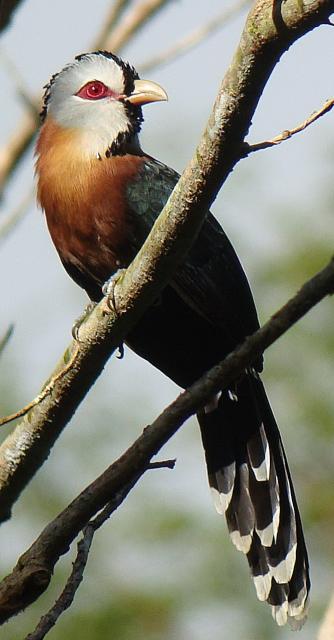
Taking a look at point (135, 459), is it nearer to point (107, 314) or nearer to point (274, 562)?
point (107, 314)

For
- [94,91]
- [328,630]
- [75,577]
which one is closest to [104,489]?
[75,577]

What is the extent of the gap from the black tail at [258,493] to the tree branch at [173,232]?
121cm

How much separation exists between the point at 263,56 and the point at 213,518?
4280mm

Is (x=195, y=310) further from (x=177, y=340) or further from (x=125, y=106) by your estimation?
(x=125, y=106)

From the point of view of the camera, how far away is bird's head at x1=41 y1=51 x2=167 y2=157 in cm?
518

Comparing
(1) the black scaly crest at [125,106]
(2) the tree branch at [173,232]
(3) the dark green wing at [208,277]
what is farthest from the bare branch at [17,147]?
(2) the tree branch at [173,232]

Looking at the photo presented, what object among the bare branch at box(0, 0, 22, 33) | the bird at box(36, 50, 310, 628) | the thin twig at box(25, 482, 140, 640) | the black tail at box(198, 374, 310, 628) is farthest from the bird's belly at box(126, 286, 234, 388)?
the bare branch at box(0, 0, 22, 33)

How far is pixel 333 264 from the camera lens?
2.82m

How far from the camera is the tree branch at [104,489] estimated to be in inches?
129

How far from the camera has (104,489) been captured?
134 inches

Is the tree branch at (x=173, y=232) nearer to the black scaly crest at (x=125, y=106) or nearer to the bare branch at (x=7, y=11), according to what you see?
the bare branch at (x=7, y=11)

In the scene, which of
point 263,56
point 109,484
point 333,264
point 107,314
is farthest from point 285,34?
point 109,484

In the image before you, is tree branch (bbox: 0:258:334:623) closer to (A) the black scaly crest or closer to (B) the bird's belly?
(B) the bird's belly

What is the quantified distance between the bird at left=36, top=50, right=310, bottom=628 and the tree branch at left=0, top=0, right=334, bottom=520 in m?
0.97
